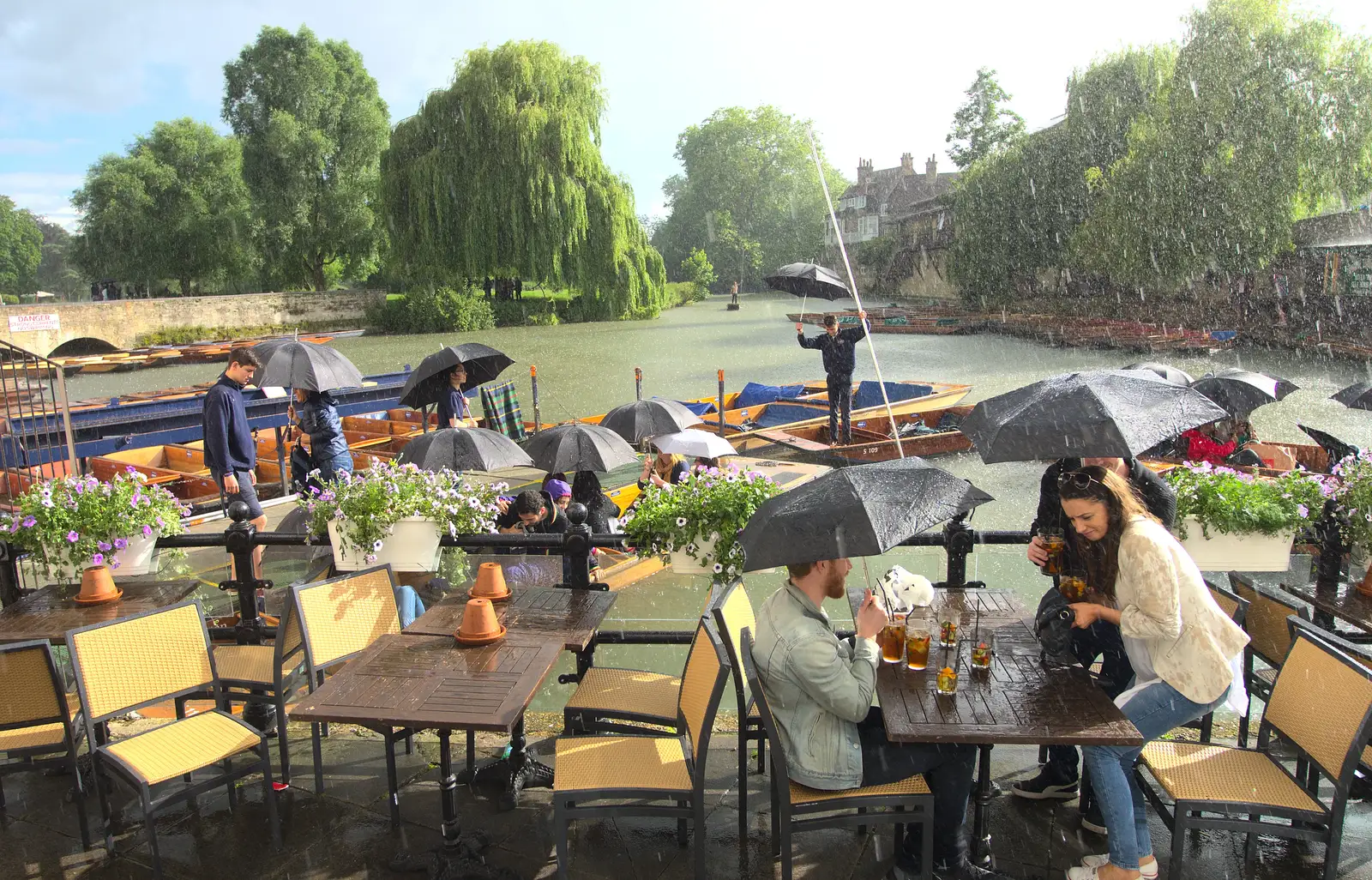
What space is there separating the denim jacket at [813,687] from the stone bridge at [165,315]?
3408 cm

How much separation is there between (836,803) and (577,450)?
3.82 meters

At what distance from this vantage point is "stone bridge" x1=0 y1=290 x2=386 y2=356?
31.9 metres

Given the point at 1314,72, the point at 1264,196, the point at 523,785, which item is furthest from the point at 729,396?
the point at 1314,72

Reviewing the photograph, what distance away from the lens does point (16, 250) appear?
68.4 metres

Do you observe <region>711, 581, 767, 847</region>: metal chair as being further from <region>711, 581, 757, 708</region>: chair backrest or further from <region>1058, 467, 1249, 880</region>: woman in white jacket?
<region>1058, 467, 1249, 880</region>: woman in white jacket

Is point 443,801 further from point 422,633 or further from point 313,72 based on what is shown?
point 313,72

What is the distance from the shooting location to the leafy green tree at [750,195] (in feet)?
232

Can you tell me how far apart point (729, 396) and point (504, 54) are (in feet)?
54.7

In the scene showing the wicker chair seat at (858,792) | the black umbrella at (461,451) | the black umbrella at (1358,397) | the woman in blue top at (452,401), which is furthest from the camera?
the woman in blue top at (452,401)

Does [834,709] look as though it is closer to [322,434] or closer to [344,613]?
[344,613]

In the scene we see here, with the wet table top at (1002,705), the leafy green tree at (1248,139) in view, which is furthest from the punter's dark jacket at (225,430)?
the leafy green tree at (1248,139)

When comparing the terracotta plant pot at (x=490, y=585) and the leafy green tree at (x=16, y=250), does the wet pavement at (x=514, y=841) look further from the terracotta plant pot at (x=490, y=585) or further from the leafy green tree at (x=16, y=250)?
the leafy green tree at (x=16, y=250)

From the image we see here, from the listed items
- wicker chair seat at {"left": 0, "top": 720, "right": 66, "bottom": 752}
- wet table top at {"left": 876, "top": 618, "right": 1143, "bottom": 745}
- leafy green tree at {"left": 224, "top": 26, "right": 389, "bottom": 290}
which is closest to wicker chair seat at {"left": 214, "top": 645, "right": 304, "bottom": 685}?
wicker chair seat at {"left": 0, "top": 720, "right": 66, "bottom": 752}

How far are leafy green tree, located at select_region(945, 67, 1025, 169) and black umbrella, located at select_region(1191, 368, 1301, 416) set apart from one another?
161ft
